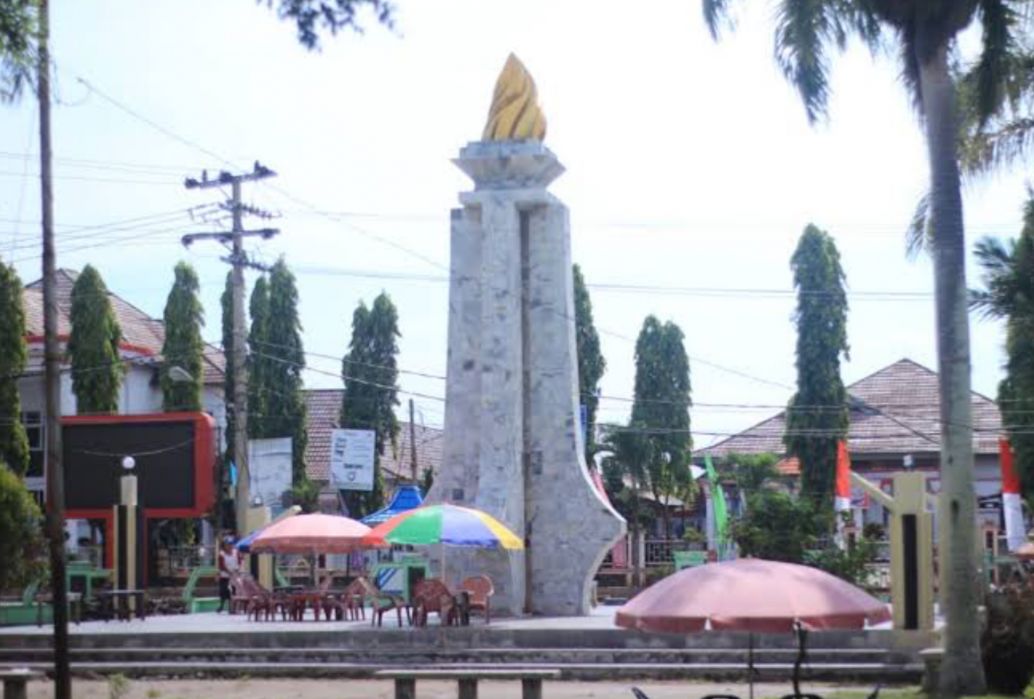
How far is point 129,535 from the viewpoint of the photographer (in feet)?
107

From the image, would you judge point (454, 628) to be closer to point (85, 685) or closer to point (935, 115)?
point (85, 685)

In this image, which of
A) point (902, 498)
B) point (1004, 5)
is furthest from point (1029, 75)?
point (902, 498)

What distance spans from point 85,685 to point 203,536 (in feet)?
106

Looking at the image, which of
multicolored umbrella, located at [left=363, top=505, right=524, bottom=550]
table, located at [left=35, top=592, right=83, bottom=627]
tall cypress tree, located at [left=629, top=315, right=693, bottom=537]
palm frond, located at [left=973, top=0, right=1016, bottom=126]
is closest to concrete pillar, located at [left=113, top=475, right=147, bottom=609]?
table, located at [left=35, top=592, right=83, bottom=627]

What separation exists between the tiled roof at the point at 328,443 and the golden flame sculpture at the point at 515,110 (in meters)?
24.8

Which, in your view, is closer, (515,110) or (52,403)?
(52,403)

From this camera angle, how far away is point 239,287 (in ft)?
126

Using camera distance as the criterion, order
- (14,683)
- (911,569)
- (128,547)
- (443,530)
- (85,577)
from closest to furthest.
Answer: (14,683), (911,569), (443,530), (128,547), (85,577)

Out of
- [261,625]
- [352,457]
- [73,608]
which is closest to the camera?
[261,625]

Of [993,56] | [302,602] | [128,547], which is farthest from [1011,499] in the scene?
[993,56]

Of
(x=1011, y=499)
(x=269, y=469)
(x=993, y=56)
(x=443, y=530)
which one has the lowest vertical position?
(x=443, y=530)

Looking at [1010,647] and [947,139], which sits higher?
[947,139]

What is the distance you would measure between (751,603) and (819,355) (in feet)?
109

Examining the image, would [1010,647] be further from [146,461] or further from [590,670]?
[146,461]
